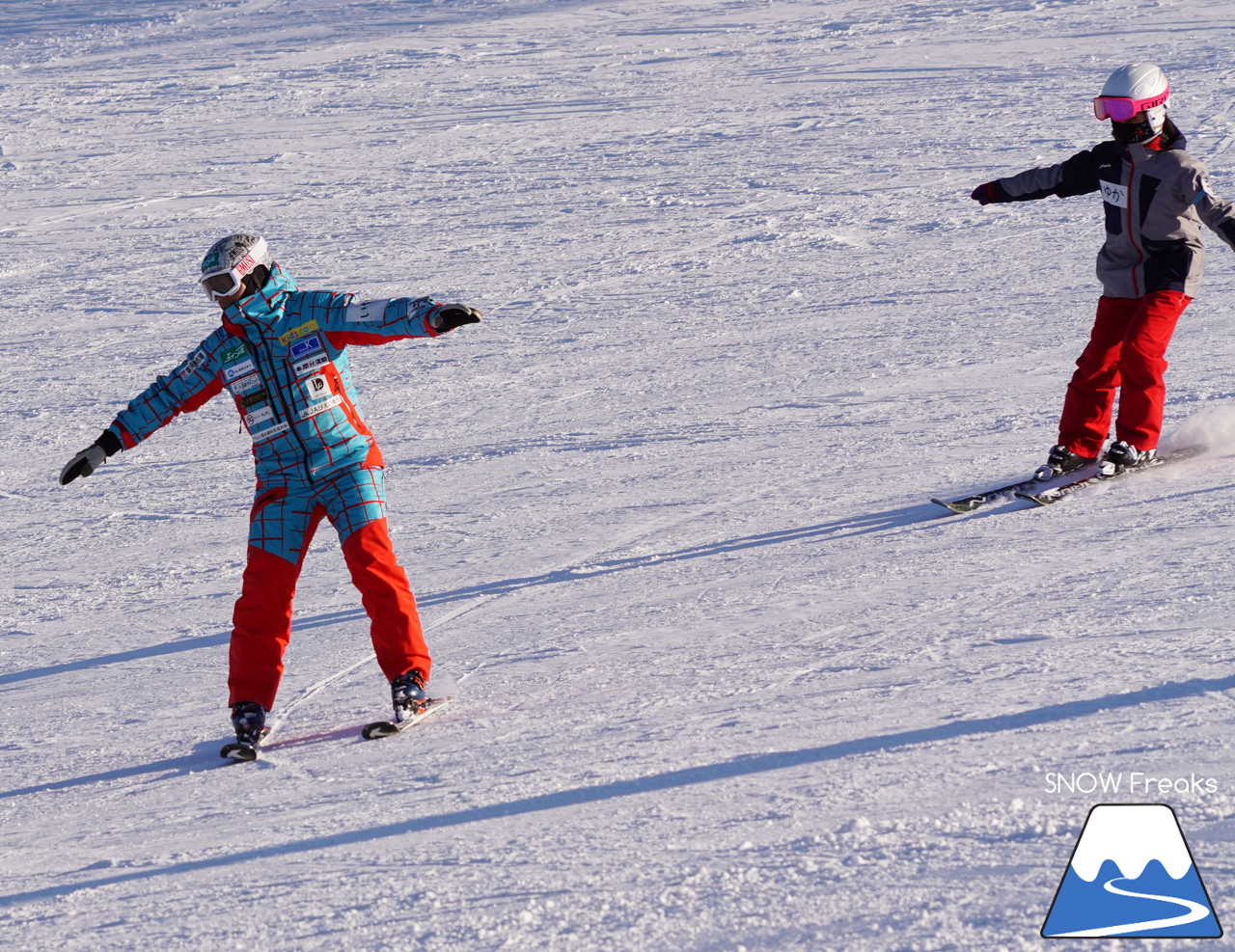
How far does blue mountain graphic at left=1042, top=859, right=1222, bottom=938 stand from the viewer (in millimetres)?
2553

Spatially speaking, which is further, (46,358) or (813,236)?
(813,236)

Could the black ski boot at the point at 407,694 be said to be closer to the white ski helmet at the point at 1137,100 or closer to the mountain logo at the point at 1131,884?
the mountain logo at the point at 1131,884

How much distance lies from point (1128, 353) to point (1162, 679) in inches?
81.8

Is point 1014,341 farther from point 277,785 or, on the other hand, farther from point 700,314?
point 277,785

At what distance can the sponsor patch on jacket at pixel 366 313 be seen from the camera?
409 cm

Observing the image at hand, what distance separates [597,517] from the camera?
20.3ft

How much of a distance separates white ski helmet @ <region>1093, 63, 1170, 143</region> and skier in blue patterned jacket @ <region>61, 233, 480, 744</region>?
2764 mm

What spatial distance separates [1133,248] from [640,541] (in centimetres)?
226

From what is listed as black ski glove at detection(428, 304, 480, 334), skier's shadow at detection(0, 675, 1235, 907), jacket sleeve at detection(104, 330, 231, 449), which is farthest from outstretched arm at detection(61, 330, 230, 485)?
skier's shadow at detection(0, 675, 1235, 907)

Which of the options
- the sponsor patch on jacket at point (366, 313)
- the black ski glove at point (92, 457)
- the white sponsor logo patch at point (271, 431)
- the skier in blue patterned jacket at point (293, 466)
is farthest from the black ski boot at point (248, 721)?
the sponsor patch on jacket at point (366, 313)

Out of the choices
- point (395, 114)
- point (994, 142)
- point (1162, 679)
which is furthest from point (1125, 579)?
point (395, 114)

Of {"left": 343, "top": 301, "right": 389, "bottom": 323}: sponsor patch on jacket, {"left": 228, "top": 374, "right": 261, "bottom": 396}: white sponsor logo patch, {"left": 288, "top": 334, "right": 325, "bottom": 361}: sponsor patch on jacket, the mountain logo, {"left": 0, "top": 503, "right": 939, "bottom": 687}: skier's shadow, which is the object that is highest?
{"left": 343, "top": 301, "right": 389, "bottom": 323}: sponsor patch on jacket

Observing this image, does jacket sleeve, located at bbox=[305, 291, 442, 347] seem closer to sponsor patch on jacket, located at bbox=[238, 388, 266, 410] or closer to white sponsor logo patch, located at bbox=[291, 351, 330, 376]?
white sponsor logo patch, located at bbox=[291, 351, 330, 376]

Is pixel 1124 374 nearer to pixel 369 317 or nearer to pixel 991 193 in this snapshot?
pixel 991 193
